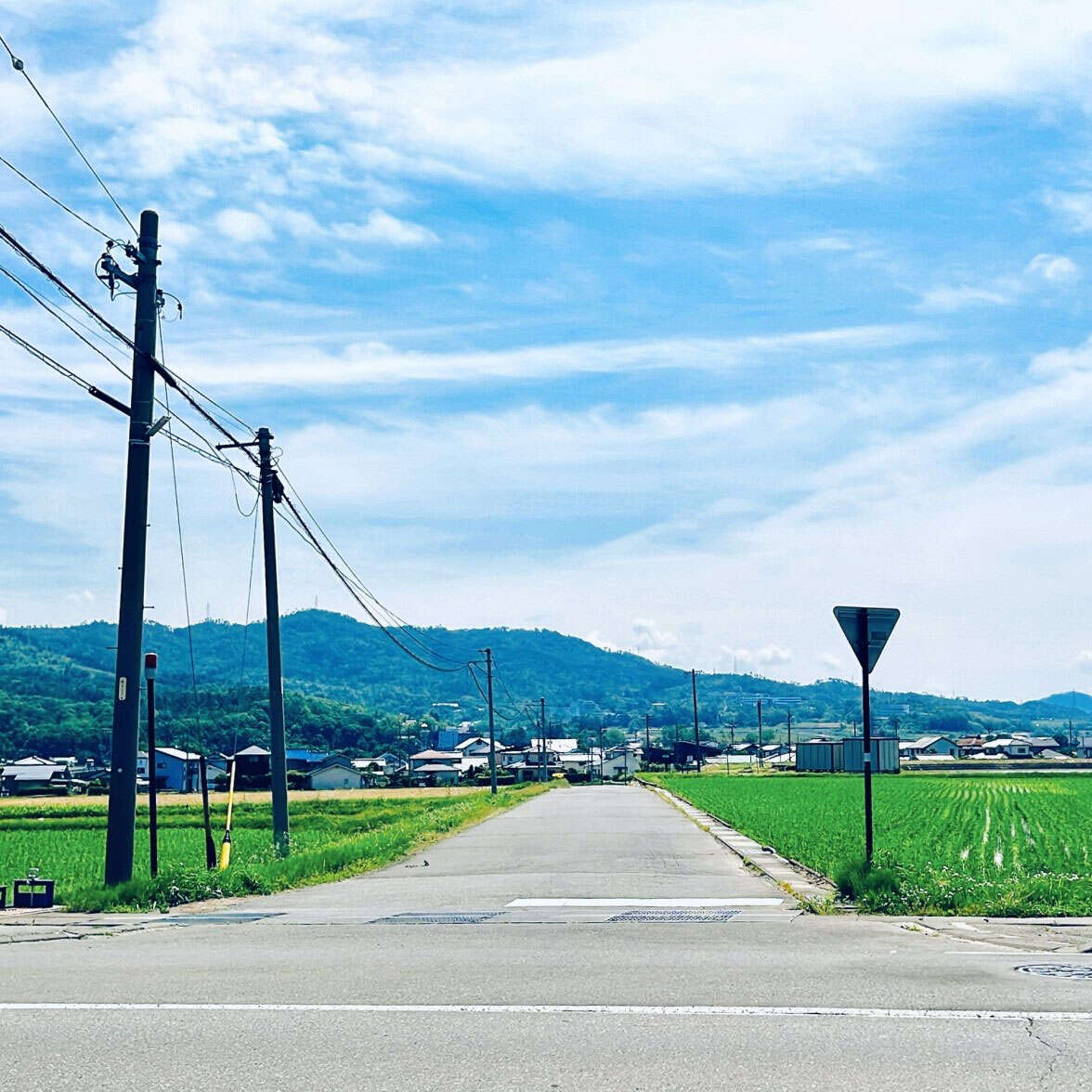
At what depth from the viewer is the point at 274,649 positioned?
81.5ft

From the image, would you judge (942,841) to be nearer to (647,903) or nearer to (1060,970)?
(647,903)

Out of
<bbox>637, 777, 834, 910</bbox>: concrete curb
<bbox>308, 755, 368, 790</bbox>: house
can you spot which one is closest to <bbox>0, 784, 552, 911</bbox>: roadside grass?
<bbox>637, 777, 834, 910</bbox>: concrete curb

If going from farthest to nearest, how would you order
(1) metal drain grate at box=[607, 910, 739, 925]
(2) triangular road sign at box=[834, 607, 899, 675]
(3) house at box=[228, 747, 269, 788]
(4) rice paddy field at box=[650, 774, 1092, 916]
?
(3) house at box=[228, 747, 269, 788]
(2) triangular road sign at box=[834, 607, 899, 675]
(4) rice paddy field at box=[650, 774, 1092, 916]
(1) metal drain grate at box=[607, 910, 739, 925]

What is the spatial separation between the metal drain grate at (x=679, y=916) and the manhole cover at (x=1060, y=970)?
421 centimetres

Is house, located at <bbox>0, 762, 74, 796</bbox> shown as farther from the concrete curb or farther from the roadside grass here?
the concrete curb

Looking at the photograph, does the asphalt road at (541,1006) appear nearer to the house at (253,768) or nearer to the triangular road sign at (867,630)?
the triangular road sign at (867,630)

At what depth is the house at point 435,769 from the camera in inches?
4919

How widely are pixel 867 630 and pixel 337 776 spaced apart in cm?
10491

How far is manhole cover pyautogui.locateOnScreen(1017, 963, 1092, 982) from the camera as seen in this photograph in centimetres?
854

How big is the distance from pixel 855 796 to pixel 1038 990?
5209cm

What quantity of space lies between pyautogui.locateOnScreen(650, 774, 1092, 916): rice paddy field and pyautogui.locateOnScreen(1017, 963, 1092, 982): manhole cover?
4.14 meters

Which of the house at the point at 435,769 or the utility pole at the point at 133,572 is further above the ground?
the utility pole at the point at 133,572

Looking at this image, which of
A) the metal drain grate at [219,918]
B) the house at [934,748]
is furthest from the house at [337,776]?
the metal drain grate at [219,918]

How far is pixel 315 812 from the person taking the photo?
57.9 metres
